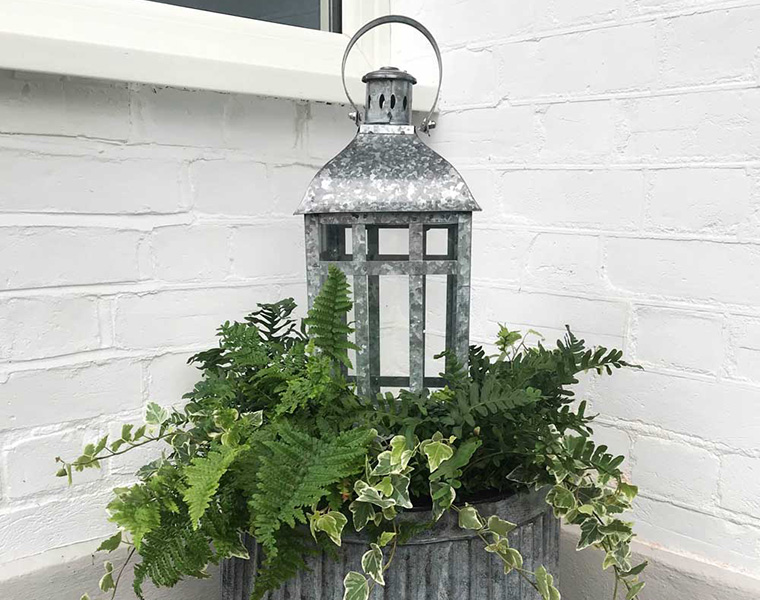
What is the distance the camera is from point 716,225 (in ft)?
3.58

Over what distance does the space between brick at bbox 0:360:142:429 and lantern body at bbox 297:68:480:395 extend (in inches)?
15.4

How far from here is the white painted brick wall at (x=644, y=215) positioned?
1.08 m

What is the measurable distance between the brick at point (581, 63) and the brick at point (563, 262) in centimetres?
25

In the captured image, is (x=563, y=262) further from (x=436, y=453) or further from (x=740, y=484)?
(x=436, y=453)

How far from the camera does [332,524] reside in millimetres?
783

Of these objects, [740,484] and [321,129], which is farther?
[321,129]

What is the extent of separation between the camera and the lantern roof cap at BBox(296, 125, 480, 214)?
3.00ft

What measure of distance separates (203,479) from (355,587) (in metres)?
0.20

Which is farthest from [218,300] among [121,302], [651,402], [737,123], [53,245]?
[737,123]

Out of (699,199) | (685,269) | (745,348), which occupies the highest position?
(699,199)

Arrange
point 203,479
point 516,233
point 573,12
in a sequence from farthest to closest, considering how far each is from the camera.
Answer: point 516,233
point 573,12
point 203,479

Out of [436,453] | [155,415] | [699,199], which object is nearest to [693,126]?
[699,199]

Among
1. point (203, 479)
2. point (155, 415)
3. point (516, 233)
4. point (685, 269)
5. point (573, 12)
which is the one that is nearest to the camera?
point (203, 479)

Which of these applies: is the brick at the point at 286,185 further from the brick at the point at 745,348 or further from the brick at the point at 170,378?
the brick at the point at 745,348
